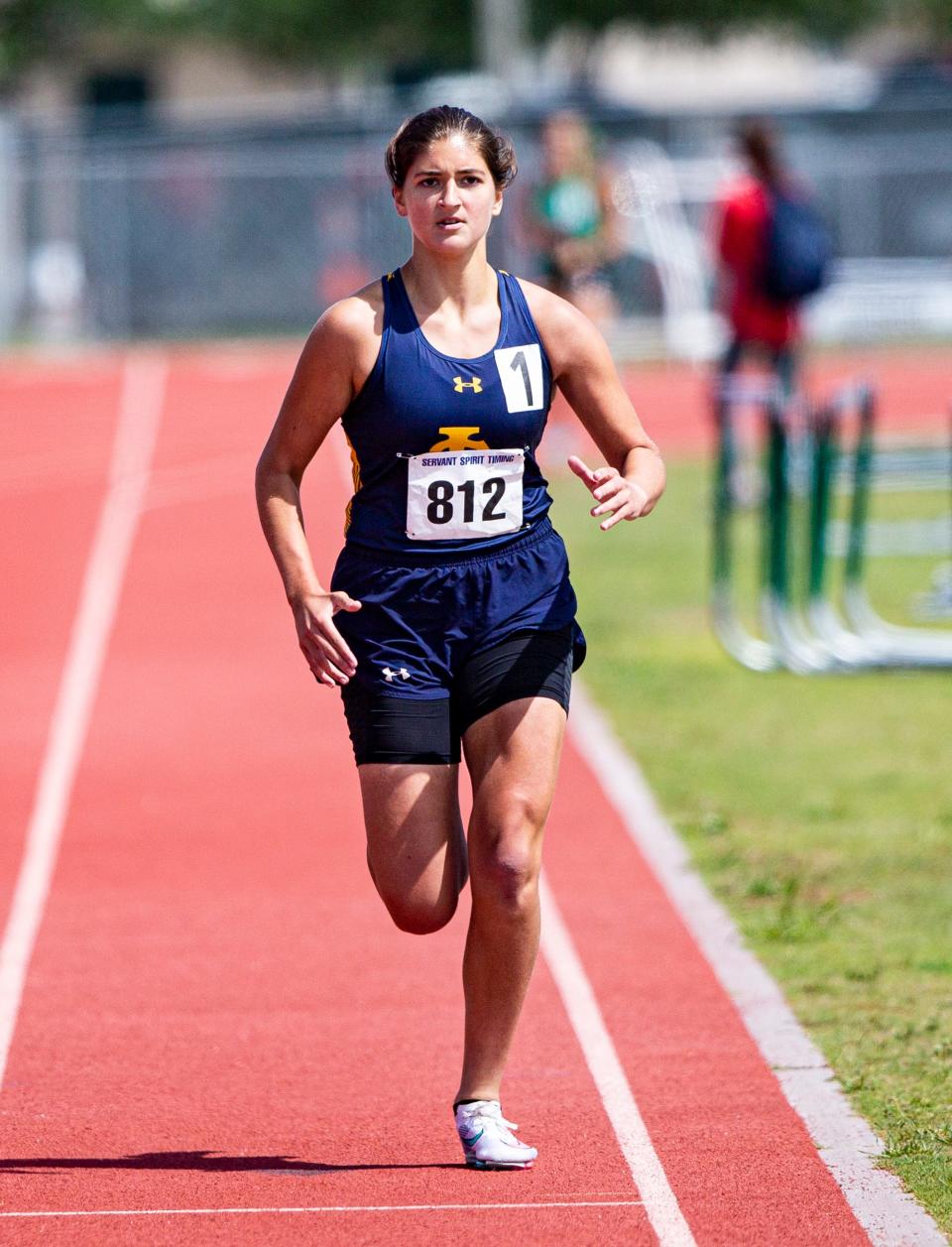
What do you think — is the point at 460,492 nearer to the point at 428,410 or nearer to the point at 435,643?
the point at 428,410

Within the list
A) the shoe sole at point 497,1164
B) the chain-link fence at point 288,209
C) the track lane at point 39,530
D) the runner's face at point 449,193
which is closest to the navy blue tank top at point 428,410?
the runner's face at point 449,193

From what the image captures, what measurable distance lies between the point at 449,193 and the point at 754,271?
10707mm

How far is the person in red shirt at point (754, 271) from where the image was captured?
14.7m

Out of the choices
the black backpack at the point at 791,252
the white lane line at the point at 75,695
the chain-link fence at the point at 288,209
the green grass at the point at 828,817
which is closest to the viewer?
the green grass at the point at 828,817

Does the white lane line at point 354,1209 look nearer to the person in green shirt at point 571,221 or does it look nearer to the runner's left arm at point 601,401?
the runner's left arm at point 601,401

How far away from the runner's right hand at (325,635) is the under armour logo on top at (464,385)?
1.52ft

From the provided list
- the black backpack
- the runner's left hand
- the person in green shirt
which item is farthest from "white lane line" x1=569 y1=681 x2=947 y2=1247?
the person in green shirt

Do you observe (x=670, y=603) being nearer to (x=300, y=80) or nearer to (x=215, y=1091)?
(x=215, y=1091)

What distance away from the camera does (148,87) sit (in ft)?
162

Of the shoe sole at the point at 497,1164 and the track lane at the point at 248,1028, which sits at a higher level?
the shoe sole at the point at 497,1164

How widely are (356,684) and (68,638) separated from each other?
768cm

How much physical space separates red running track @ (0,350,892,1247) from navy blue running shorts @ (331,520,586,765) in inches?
36.2

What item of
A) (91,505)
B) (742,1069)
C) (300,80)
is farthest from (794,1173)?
(300,80)

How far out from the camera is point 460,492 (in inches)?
174
